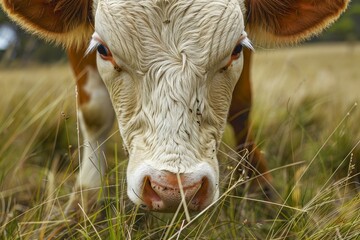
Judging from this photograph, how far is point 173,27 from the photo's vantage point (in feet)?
8.80

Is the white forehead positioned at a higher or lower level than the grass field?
higher

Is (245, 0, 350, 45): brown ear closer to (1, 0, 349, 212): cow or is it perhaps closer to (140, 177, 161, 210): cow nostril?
(1, 0, 349, 212): cow

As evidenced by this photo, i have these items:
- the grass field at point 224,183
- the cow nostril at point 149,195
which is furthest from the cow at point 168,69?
the grass field at point 224,183

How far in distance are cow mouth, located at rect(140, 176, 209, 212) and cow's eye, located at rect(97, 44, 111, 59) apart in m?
0.77

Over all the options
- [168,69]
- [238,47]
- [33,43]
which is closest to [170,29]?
[168,69]

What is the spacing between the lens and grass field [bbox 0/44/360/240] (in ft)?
8.84

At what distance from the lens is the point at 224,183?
2811 millimetres

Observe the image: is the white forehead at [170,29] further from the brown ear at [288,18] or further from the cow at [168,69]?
the brown ear at [288,18]

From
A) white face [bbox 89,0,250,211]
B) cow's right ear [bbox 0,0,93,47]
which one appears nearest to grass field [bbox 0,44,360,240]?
white face [bbox 89,0,250,211]

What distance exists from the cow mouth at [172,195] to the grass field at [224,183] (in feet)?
0.25

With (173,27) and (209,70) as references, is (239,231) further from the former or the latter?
(173,27)

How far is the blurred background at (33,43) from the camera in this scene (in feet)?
19.4

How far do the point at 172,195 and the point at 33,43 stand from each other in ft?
14.7

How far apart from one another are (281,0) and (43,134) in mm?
2577
